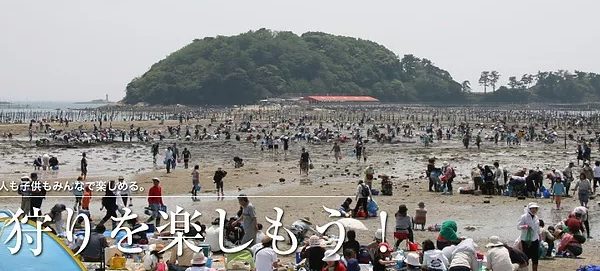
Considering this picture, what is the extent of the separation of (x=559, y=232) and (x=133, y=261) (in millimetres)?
7902

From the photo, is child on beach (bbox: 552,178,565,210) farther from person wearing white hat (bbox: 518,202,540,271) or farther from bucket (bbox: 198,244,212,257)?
bucket (bbox: 198,244,212,257)

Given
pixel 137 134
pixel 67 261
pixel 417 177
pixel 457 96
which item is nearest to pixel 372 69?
pixel 457 96

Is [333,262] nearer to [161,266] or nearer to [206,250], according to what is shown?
[161,266]

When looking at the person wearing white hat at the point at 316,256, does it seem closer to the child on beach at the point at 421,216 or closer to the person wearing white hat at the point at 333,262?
the person wearing white hat at the point at 333,262

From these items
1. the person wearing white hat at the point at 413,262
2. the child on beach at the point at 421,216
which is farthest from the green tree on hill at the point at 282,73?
the person wearing white hat at the point at 413,262

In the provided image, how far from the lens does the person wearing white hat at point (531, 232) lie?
11.0 meters

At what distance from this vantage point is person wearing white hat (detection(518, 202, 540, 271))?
1100 cm

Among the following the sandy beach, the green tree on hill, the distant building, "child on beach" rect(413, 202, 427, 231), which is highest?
the green tree on hill

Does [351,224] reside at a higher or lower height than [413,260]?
lower

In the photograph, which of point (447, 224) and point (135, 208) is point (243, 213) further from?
point (135, 208)

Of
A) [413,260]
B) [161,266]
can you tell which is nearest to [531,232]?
[413,260]

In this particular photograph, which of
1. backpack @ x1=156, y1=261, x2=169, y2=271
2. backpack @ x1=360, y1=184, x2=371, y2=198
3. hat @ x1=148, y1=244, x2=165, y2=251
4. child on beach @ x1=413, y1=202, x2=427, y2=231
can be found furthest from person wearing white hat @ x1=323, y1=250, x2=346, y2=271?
backpack @ x1=360, y1=184, x2=371, y2=198

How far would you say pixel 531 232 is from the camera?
11062 mm

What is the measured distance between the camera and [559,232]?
44.3 feet
